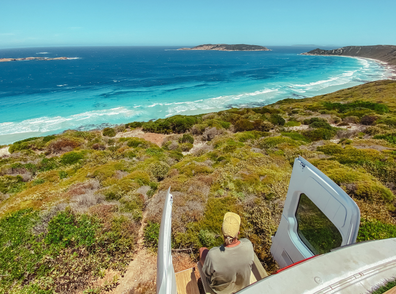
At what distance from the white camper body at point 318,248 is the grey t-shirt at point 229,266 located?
0.73 metres

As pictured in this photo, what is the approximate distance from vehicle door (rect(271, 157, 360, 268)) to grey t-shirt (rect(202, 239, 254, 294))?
3.93 feet

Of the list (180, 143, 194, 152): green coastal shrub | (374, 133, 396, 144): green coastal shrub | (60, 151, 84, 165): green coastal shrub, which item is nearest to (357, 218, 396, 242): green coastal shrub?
(374, 133, 396, 144): green coastal shrub

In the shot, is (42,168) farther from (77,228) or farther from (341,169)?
(341,169)

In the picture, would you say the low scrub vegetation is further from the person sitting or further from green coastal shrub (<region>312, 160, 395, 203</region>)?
the person sitting

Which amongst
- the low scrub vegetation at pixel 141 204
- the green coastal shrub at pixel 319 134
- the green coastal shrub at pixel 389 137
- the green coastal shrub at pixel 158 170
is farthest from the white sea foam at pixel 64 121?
the green coastal shrub at pixel 389 137

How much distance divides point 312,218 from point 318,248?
0.60 m

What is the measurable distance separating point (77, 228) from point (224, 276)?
459cm

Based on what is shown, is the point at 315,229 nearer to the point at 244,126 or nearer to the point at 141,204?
the point at 141,204

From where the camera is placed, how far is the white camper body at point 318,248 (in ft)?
5.32

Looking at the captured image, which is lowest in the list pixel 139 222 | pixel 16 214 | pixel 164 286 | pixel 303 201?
pixel 139 222

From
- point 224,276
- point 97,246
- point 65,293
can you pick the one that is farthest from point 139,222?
point 224,276

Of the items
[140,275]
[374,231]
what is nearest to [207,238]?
[140,275]

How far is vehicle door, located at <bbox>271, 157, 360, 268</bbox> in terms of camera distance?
2424mm

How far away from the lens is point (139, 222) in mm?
6309
